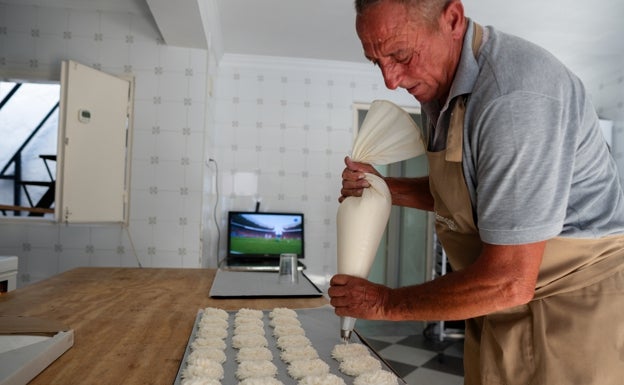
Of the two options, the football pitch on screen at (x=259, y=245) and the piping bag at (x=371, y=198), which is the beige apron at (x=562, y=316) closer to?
the piping bag at (x=371, y=198)

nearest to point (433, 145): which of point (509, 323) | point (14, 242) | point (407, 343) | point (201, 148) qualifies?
point (509, 323)

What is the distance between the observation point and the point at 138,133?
342 centimetres

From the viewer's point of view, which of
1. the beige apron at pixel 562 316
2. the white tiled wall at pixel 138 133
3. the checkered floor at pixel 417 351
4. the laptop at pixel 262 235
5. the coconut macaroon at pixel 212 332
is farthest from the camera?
the laptop at pixel 262 235

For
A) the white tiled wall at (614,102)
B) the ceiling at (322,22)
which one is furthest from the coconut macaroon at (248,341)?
the white tiled wall at (614,102)

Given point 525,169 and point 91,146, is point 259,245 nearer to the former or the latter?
point 91,146

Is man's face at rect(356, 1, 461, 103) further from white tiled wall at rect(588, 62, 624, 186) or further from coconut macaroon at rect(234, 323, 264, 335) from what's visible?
white tiled wall at rect(588, 62, 624, 186)

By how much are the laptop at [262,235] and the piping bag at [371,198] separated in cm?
300

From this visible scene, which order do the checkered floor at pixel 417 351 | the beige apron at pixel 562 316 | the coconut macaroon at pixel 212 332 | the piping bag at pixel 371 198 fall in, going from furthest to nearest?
the checkered floor at pixel 417 351 → the coconut macaroon at pixel 212 332 → the piping bag at pixel 371 198 → the beige apron at pixel 562 316

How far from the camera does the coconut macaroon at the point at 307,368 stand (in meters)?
0.86

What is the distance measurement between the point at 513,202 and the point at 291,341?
0.60 metres

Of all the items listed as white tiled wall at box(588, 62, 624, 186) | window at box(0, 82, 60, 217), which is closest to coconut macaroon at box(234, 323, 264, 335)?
white tiled wall at box(588, 62, 624, 186)

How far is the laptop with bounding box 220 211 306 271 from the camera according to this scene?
4.02m

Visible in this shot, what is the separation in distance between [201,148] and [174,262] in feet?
3.06

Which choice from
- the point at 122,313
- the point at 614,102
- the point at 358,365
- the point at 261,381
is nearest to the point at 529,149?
the point at 358,365
